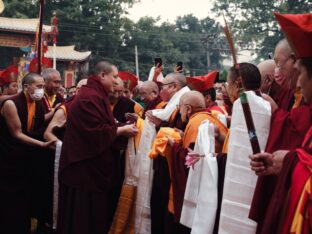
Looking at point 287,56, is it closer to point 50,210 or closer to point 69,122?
point 69,122

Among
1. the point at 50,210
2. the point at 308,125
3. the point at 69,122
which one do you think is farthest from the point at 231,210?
the point at 50,210

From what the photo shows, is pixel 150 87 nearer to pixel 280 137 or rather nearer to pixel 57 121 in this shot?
pixel 57 121

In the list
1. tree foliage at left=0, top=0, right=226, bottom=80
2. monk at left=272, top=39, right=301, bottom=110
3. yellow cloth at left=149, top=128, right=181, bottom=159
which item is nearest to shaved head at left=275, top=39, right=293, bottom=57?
monk at left=272, top=39, right=301, bottom=110

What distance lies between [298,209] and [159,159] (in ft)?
8.93

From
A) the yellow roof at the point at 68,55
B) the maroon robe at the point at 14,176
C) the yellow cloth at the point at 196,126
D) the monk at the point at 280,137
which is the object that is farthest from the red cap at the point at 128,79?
the yellow roof at the point at 68,55

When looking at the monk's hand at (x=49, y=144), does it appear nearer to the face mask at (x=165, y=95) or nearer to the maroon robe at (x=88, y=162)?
the maroon robe at (x=88, y=162)

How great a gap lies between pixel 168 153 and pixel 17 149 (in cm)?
202

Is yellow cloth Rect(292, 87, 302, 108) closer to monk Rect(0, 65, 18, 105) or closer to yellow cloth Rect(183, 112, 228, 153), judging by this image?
yellow cloth Rect(183, 112, 228, 153)

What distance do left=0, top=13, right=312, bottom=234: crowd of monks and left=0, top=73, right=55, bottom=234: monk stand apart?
0.01 metres

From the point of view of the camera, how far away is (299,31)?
2.26 m

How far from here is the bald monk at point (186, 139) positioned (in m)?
4.08

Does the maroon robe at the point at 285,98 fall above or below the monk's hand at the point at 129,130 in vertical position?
above

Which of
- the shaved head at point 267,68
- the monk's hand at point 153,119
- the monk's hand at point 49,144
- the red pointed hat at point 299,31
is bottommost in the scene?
the monk's hand at point 49,144

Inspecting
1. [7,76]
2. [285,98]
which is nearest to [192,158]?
[285,98]
